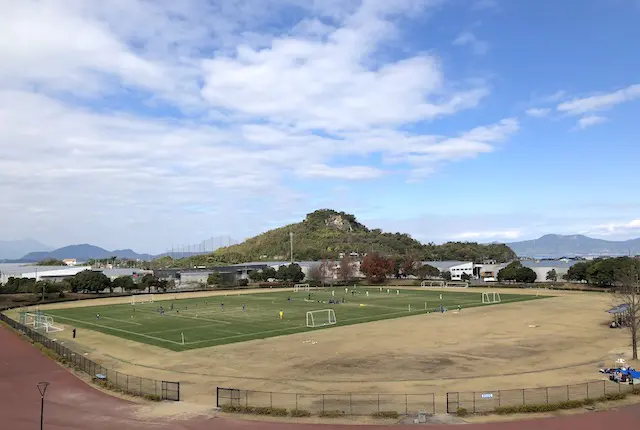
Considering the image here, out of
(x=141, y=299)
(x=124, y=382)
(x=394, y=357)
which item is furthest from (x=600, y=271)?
(x=124, y=382)

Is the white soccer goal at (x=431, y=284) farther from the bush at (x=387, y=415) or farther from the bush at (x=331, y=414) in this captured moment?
the bush at (x=331, y=414)

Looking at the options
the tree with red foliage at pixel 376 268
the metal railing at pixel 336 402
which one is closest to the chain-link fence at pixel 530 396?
the metal railing at pixel 336 402

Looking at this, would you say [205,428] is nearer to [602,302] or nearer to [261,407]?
[261,407]

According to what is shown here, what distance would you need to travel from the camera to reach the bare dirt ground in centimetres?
3472

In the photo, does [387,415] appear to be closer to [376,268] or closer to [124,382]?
[124,382]

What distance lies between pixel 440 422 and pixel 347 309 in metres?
56.5

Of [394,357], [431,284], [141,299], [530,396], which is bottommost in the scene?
[394,357]

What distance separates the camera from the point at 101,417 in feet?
90.4

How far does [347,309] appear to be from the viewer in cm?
8206

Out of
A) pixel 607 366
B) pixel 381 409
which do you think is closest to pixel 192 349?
pixel 381 409

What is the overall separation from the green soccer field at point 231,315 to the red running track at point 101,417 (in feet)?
54.6

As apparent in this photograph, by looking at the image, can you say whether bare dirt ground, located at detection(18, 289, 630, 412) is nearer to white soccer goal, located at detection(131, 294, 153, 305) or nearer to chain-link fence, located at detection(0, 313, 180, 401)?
chain-link fence, located at detection(0, 313, 180, 401)

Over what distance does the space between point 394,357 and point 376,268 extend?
4033 inches

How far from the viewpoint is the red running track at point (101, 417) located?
83.1ft
